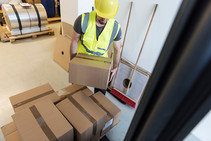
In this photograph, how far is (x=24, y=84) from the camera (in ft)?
9.59

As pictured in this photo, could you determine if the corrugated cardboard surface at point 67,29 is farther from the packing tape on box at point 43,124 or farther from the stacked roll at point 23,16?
the packing tape on box at point 43,124

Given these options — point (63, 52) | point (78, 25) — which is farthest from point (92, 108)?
point (63, 52)

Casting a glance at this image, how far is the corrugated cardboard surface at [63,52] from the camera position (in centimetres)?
328

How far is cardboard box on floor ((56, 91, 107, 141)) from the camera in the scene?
1424mm

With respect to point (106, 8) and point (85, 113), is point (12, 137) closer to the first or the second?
point (85, 113)

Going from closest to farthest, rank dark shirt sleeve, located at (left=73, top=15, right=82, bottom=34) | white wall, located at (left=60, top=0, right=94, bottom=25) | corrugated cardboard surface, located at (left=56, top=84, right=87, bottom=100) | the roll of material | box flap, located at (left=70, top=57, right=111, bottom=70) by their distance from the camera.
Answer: box flap, located at (left=70, top=57, right=111, bottom=70) → dark shirt sleeve, located at (left=73, top=15, right=82, bottom=34) → corrugated cardboard surface, located at (left=56, top=84, right=87, bottom=100) → white wall, located at (left=60, top=0, right=94, bottom=25) → the roll of material

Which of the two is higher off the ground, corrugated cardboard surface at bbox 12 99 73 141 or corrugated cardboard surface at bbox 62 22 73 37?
corrugated cardboard surface at bbox 62 22 73 37

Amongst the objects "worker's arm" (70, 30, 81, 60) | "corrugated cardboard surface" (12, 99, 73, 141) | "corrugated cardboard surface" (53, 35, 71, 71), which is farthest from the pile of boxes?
"corrugated cardboard surface" (53, 35, 71, 71)

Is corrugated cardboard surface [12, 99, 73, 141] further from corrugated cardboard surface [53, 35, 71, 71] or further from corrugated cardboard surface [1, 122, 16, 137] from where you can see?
corrugated cardboard surface [53, 35, 71, 71]

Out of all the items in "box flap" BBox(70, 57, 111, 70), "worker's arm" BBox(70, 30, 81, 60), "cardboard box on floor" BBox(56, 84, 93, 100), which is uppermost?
"worker's arm" BBox(70, 30, 81, 60)

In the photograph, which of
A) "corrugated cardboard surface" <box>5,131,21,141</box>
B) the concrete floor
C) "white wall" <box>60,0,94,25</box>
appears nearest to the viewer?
"corrugated cardboard surface" <box>5,131,21,141</box>

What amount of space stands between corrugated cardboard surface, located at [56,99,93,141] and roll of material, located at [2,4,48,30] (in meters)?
3.78

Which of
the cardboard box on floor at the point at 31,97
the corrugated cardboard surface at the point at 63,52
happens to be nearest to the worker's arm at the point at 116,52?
the cardboard box on floor at the point at 31,97

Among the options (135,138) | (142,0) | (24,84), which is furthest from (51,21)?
(135,138)
